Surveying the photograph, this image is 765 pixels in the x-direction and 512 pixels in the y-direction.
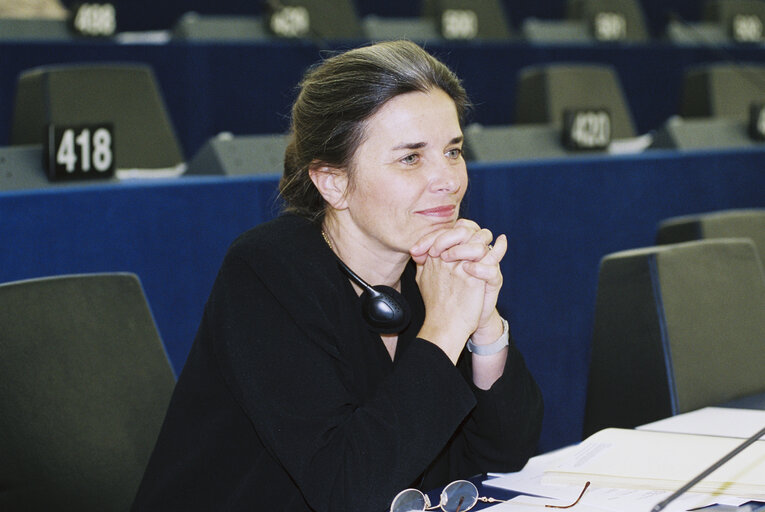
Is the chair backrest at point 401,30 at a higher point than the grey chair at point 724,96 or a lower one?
higher

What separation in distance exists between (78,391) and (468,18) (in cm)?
345

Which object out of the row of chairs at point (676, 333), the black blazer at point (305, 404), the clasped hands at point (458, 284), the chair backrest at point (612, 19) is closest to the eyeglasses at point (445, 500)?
the black blazer at point (305, 404)

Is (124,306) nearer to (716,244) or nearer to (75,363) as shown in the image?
(75,363)

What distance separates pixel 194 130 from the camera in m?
3.74

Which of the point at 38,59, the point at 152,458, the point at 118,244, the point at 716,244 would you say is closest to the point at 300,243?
the point at 152,458

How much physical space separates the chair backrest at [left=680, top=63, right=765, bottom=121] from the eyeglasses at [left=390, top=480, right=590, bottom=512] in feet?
10.3

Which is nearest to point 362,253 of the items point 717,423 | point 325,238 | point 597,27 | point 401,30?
point 325,238

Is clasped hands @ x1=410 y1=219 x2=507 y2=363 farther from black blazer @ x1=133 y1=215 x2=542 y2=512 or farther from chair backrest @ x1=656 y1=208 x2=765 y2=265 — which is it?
chair backrest @ x1=656 y1=208 x2=765 y2=265

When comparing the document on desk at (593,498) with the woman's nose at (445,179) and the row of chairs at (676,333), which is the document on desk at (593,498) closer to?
the woman's nose at (445,179)

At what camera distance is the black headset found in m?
1.41

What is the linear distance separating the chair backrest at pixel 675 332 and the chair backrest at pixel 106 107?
1.49 metres

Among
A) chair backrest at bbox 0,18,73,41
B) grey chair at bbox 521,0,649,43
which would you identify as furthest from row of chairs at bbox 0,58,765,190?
grey chair at bbox 521,0,649,43

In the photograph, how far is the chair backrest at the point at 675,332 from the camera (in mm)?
1816

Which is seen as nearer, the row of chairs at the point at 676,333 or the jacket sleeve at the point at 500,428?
the jacket sleeve at the point at 500,428
